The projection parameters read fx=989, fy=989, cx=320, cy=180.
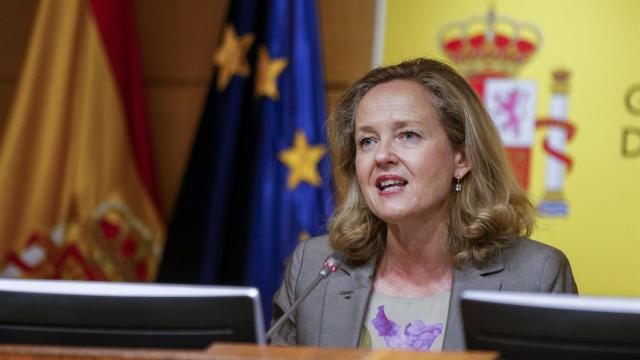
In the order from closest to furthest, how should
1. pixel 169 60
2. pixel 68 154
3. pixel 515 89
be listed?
pixel 515 89, pixel 68 154, pixel 169 60

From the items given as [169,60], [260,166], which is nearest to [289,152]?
[260,166]

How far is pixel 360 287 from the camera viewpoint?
2438mm

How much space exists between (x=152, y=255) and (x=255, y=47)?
0.91m

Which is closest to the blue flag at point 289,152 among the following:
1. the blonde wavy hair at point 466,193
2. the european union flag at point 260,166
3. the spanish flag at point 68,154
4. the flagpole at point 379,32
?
the european union flag at point 260,166

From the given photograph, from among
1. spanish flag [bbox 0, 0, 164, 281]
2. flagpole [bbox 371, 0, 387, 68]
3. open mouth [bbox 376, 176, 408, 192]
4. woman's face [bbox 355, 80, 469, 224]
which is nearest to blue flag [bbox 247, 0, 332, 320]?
flagpole [bbox 371, 0, 387, 68]

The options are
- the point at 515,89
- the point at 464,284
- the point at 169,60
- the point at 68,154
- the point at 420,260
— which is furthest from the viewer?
the point at 169,60

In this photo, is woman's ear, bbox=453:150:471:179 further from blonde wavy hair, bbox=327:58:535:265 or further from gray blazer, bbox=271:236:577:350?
gray blazer, bbox=271:236:577:350

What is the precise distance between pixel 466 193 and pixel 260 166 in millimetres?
1304

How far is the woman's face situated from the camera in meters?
2.38

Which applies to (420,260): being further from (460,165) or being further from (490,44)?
(490,44)

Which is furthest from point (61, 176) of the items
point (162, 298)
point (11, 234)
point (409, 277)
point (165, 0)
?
point (162, 298)

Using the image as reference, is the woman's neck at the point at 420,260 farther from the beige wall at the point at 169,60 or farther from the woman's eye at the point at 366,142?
the beige wall at the point at 169,60

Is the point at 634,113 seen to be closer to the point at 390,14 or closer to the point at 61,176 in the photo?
the point at 390,14

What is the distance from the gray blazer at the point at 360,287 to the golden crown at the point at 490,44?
131 centimetres
